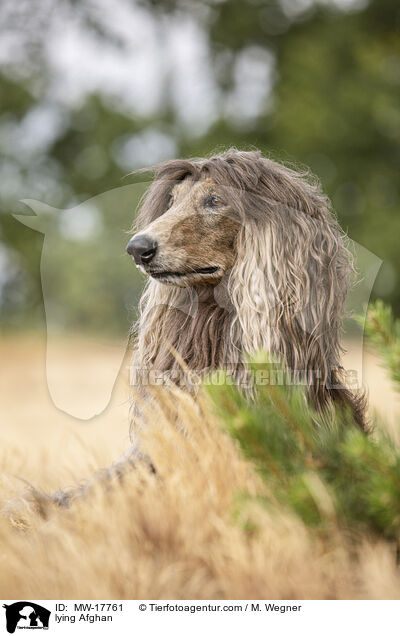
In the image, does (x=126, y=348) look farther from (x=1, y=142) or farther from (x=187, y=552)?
(x=1, y=142)

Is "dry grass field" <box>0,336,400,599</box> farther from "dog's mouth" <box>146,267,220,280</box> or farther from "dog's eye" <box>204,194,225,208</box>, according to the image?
"dog's eye" <box>204,194,225,208</box>

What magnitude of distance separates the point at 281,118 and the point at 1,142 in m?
2.33

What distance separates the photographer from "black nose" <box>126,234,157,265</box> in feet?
5.09

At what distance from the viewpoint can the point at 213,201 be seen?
5.47 feet

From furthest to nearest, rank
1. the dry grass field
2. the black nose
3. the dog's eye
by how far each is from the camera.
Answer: the dog's eye
the black nose
the dry grass field

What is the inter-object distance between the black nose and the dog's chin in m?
0.03

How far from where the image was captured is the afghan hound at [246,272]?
5.39 feet
